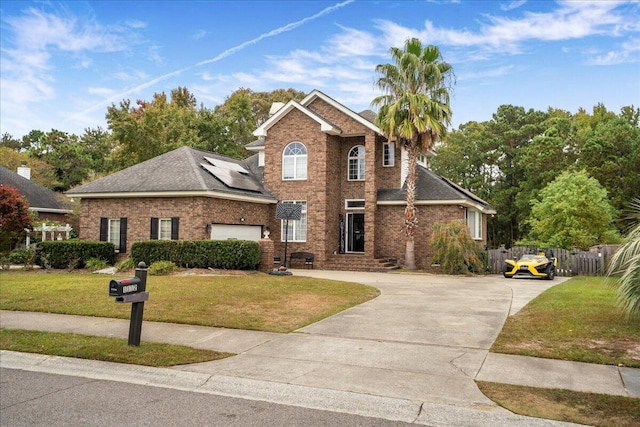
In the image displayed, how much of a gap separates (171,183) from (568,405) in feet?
65.7

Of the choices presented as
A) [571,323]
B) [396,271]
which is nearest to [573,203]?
[396,271]

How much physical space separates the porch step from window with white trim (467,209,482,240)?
502 centimetres

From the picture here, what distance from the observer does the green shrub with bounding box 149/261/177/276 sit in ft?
61.2

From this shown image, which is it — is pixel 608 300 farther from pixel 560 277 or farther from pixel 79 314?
pixel 79 314

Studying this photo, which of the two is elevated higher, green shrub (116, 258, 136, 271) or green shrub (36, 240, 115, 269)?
green shrub (36, 240, 115, 269)

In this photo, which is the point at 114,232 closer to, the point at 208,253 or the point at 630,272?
the point at 208,253

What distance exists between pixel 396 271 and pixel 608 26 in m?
12.9

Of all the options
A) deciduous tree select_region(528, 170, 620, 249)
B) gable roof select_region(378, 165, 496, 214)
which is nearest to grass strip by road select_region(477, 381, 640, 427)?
gable roof select_region(378, 165, 496, 214)

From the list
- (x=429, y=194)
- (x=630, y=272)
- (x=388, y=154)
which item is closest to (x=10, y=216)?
(x=388, y=154)

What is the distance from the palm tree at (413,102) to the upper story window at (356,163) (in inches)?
107

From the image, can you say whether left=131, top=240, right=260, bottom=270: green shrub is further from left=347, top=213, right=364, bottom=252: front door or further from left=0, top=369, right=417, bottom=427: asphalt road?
left=0, top=369, right=417, bottom=427: asphalt road

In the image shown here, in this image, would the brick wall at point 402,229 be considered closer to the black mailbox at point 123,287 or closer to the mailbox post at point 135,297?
the mailbox post at point 135,297

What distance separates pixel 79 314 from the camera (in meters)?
10.9

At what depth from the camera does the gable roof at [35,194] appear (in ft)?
104
